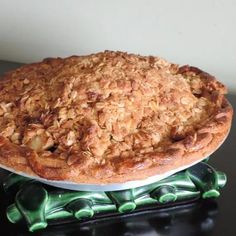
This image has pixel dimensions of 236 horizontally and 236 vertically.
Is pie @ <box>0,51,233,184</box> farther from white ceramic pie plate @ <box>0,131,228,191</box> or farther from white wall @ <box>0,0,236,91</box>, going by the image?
white wall @ <box>0,0,236,91</box>

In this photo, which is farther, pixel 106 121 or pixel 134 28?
pixel 134 28

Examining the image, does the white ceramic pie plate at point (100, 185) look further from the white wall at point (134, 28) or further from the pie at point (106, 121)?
the white wall at point (134, 28)

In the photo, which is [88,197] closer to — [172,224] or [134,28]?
[172,224]

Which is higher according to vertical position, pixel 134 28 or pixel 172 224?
pixel 134 28

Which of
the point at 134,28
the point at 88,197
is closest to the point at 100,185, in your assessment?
the point at 88,197
